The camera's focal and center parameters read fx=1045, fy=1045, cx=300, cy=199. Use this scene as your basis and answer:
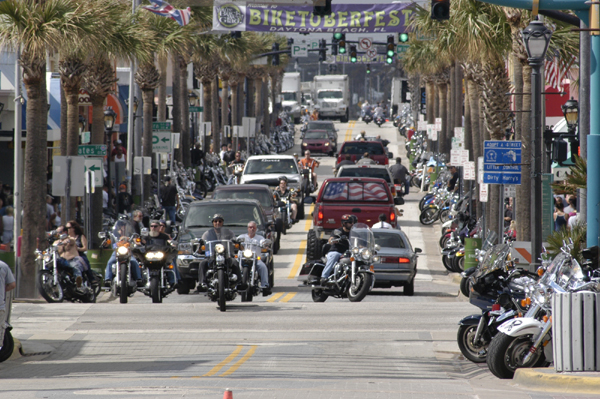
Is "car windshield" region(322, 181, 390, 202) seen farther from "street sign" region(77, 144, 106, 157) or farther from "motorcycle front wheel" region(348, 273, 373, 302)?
"motorcycle front wheel" region(348, 273, 373, 302)

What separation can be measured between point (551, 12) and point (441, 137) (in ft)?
130

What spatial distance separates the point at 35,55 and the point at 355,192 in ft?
30.2

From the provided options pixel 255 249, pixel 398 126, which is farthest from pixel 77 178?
pixel 398 126

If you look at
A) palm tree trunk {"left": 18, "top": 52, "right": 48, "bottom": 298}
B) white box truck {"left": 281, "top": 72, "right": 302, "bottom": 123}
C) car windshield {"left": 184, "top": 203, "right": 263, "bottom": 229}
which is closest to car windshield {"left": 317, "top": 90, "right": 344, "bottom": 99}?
white box truck {"left": 281, "top": 72, "right": 302, "bottom": 123}

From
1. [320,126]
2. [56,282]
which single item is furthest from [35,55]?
[320,126]

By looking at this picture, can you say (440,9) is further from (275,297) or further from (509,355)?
(275,297)

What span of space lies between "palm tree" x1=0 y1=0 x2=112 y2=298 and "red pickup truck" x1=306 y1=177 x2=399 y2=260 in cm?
688

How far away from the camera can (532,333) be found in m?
11.2

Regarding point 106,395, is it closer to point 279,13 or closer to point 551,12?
point 551,12

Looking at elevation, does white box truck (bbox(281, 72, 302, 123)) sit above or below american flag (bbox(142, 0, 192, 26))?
above

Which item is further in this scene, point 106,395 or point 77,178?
point 77,178

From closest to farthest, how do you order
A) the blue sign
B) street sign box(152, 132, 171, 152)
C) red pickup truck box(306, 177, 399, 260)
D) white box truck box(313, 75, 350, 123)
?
the blue sign < red pickup truck box(306, 177, 399, 260) < street sign box(152, 132, 171, 152) < white box truck box(313, 75, 350, 123)

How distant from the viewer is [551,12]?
13.8m

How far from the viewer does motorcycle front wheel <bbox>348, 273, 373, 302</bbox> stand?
727 inches
